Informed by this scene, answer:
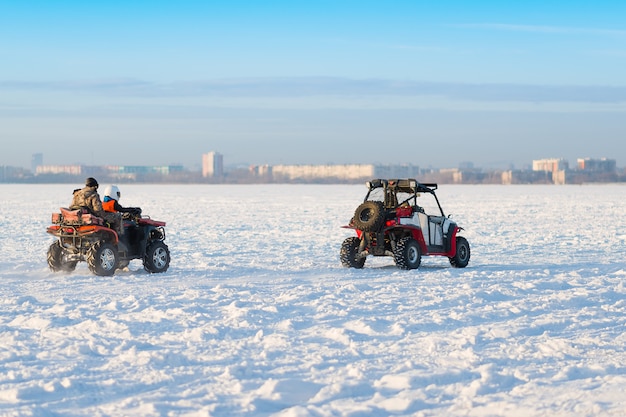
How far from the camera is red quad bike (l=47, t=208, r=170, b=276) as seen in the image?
46.4 feet

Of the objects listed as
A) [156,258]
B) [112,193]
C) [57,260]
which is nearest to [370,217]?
[156,258]

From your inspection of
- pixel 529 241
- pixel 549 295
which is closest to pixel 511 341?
pixel 549 295

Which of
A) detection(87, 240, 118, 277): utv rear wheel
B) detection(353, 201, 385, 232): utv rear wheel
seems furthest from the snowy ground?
detection(353, 201, 385, 232): utv rear wheel

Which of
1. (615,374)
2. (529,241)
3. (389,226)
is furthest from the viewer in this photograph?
(529,241)

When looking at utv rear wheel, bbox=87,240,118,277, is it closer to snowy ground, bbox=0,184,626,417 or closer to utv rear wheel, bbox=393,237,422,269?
snowy ground, bbox=0,184,626,417

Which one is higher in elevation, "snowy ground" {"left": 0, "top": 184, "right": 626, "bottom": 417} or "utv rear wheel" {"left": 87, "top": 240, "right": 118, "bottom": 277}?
"utv rear wheel" {"left": 87, "top": 240, "right": 118, "bottom": 277}

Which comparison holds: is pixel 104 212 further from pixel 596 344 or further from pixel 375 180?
pixel 596 344

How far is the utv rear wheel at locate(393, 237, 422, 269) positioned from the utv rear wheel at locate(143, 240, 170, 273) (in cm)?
372

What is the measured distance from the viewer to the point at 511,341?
8.34 meters

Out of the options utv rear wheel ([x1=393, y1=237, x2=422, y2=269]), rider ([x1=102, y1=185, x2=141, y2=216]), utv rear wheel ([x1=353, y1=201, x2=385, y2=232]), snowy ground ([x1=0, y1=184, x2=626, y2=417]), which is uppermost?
rider ([x1=102, y1=185, x2=141, y2=216])

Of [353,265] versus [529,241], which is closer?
[353,265]

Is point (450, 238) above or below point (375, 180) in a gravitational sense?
below

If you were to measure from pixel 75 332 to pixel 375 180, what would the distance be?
27.6ft

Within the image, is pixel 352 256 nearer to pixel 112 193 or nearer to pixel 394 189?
pixel 394 189
